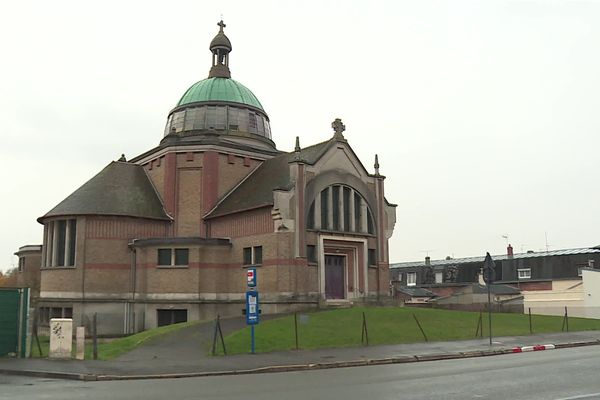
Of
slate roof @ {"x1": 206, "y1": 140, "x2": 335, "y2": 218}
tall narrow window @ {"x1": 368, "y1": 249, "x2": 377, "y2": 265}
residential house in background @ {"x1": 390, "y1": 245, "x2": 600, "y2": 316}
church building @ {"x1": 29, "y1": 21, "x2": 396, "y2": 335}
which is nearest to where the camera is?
church building @ {"x1": 29, "y1": 21, "x2": 396, "y2": 335}

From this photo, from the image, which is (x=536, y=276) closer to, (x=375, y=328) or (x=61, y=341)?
(x=375, y=328)

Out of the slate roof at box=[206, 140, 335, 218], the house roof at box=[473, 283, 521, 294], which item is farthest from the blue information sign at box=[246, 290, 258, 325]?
the house roof at box=[473, 283, 521, 294]

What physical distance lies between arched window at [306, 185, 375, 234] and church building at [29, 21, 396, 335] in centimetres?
7

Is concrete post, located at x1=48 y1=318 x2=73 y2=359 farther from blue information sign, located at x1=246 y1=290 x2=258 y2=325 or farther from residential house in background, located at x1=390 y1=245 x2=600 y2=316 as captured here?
residential house in background, located at x1=390 y1=245 x2=600 y2=316

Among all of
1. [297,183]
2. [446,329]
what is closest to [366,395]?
[446,329]

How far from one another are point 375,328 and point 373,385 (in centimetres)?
1421

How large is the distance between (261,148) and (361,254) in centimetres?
1154

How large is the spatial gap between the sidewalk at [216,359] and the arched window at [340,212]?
11655 mm

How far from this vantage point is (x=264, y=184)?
126 ft

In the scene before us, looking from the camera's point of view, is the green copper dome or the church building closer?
the church building

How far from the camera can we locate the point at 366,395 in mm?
12188

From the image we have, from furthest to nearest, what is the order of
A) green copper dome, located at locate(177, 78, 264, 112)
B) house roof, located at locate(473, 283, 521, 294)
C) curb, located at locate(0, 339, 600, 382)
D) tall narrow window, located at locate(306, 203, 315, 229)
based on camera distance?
house roof, located at locate(473, 283, 521, 294) → green copper dome, located at locate(177, 78, 264, 112) → tall narrow window, located at locate(306, 203, 315, 229) → curb, located at locate(0, 339, 600, 382)

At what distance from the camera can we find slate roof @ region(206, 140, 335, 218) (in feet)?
119

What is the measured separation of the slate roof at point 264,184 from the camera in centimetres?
3616
